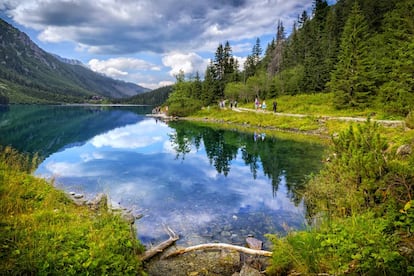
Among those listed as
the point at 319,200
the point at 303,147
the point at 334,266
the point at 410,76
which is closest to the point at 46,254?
the point at 334,266

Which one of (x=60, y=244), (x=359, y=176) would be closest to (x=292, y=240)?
(x=359, y=176)

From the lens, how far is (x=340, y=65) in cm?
3981

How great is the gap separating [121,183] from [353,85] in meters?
35.1

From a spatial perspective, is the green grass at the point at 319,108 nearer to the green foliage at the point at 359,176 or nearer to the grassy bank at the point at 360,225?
the green foliage at the point at 359,176

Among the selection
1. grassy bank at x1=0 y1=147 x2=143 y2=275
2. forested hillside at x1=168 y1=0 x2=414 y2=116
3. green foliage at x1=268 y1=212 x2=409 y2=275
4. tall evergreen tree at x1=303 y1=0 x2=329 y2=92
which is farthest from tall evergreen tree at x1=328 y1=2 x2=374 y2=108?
grassy bank at x1=0 y1=147 x2=143 y2=275

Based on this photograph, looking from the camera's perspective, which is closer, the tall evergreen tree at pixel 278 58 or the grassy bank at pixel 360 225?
the grassy bank at pixel 360 225

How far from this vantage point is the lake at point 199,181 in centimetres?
1015

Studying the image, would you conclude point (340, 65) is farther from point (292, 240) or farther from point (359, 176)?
point (292, 240)

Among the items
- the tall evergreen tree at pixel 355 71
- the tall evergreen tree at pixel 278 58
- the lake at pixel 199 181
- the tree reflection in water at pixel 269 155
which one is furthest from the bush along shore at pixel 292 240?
the tall evergreen tree at pixel 278 58

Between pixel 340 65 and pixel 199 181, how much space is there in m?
33.0

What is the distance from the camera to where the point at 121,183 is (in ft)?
52.2

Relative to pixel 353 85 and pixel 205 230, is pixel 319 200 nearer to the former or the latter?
pixel 205 230

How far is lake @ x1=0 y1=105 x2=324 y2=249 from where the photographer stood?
10.1 meters

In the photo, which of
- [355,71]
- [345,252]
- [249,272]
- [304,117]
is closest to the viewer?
[345,252]
